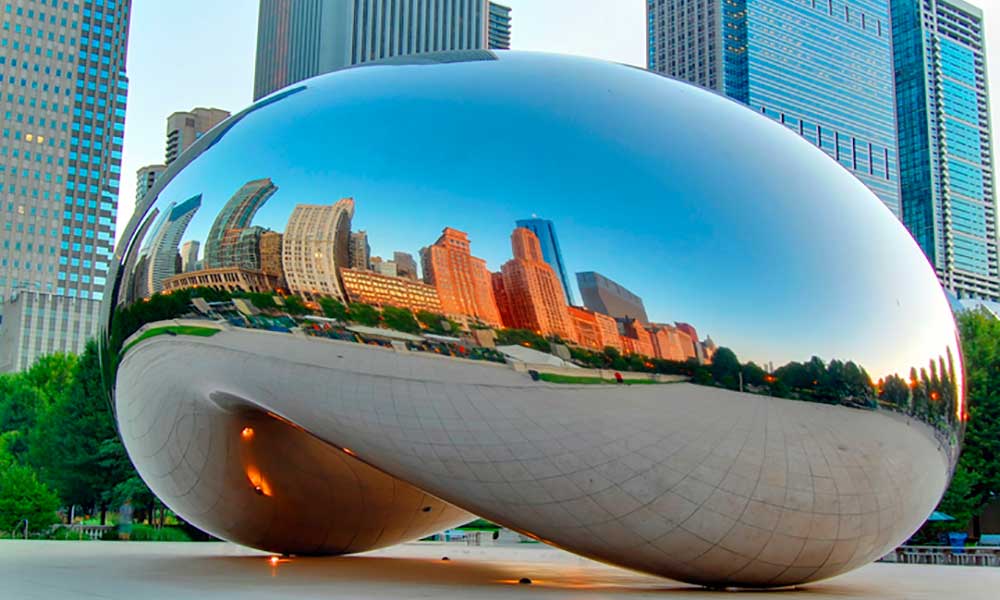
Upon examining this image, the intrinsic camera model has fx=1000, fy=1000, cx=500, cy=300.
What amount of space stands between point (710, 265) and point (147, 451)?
24.2 feet

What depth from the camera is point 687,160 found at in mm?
9625

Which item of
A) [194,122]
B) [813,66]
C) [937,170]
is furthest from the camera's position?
[937,170]

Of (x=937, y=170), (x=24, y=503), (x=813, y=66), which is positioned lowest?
(x=24, y=503)

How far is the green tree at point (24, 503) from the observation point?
32.9 m

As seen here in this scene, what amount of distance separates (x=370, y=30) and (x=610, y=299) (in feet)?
419

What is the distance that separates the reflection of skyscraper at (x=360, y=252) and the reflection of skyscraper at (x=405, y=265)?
0.26m

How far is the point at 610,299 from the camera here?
29.1 feet

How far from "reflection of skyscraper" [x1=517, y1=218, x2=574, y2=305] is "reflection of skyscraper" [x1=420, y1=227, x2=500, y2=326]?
1.80 feet

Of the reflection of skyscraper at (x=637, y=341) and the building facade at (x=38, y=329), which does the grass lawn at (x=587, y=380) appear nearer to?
the reflection of skyscraper at (x=637, y=341)

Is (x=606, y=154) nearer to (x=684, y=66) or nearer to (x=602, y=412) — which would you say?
(x=602, y=412)

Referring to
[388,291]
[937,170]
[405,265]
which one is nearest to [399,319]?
[388,291]

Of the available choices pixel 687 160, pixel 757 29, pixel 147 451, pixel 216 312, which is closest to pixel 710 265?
pixel 687 160

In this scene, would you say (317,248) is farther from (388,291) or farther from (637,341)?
(637,341)

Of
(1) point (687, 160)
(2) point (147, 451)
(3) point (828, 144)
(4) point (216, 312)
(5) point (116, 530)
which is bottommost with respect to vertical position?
(5) point (116, 530)
